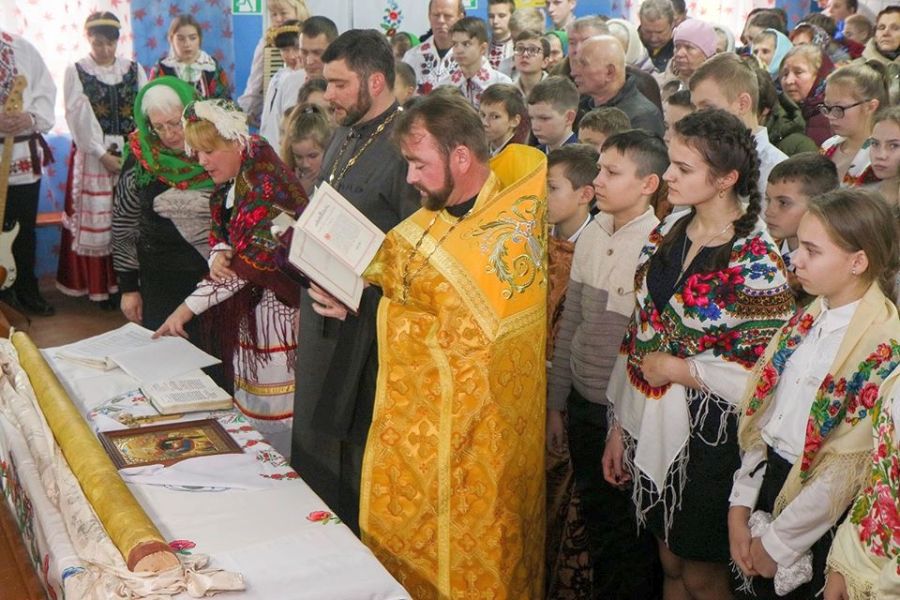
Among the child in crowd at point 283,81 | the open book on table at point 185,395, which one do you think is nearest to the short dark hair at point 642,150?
the open book on table at point 185,395

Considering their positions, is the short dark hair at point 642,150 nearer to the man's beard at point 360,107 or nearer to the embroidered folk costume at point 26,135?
the man's beard at point 360,107

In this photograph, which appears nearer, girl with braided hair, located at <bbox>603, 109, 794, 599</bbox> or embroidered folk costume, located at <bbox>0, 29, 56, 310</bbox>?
girl with braided hair, located at <bbox>603, 109, 794, 599</bbox>

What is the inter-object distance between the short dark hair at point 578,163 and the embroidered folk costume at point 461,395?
0.52m

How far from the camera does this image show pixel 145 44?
24.1 feet

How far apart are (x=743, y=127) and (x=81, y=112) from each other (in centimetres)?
506

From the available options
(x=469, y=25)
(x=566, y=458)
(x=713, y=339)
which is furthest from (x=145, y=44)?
(x=713, y=339)

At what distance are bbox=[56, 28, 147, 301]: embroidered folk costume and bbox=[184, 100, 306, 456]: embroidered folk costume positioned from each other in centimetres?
358

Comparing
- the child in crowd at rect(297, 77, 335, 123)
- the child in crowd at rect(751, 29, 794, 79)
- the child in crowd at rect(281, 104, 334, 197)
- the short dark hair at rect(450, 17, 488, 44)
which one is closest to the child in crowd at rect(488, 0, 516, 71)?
the short dark hair at rect(450, 17, 488, 44)

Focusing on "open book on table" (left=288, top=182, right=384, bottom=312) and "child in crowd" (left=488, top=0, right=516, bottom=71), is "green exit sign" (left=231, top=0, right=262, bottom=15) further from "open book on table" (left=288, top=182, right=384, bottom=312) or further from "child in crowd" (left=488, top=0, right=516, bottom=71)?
"open book on table" (left=288, top=182, right=384, bottom=312)

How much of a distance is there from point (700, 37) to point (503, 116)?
50.3 inches

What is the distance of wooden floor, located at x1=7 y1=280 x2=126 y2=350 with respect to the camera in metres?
6.10

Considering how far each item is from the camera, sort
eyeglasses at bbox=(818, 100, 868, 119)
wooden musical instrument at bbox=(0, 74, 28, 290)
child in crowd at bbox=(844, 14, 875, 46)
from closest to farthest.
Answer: eyeglasses at bbox=(818, 100, 868, 119), wooden musical instrument at bbox=(0, 74, 28, 290), child in crowd at bbox=(844, 14, 875, 46)

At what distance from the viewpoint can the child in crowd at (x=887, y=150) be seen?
125 inches

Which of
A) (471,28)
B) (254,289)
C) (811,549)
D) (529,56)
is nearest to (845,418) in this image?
(811,549)
